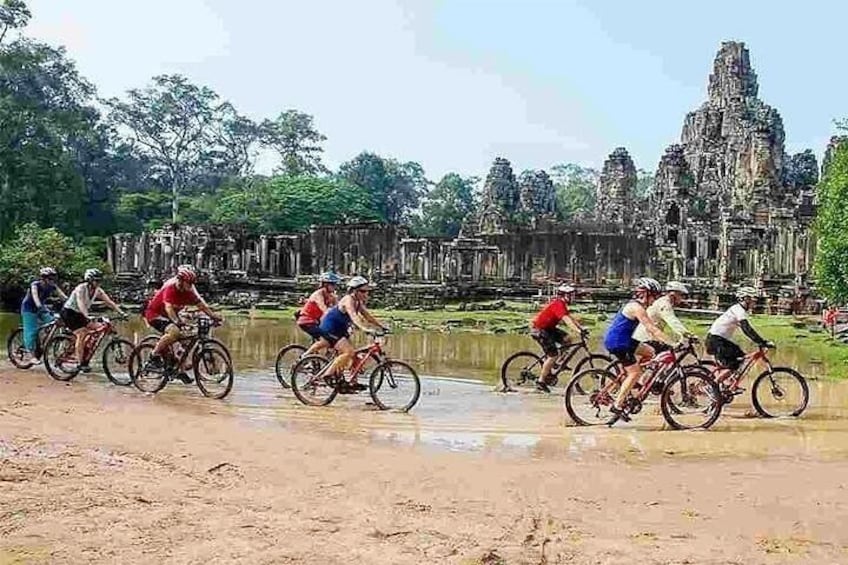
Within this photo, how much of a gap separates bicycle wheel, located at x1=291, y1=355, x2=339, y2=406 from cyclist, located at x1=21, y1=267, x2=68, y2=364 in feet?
15.4

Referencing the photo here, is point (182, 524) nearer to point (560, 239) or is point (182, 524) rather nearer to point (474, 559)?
point (474, 559)

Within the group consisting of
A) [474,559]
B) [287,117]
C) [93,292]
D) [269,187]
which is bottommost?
[474,559]

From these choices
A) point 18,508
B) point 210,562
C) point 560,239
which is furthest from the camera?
point 560,239

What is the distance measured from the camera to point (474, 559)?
18.0 ft

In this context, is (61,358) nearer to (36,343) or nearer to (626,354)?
(36,343)

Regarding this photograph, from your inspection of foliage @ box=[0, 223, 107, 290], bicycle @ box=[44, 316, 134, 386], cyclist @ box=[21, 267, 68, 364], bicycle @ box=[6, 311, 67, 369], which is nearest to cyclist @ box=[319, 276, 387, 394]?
bicycle @ box=[44, 316, 134, 386]

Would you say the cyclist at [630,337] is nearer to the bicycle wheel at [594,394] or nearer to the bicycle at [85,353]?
the bicycle wheel at [594,394]

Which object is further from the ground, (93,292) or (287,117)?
(287,117)

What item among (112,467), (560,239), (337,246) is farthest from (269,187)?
(112,467)

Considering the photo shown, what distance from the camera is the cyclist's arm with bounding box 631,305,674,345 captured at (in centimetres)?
1016

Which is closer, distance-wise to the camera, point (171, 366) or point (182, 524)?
point (182, 524)

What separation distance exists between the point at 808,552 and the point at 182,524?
12.1 ft

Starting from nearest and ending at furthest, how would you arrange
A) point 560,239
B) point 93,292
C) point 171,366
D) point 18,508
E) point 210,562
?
point 210,562
point 18,508
point 171,366
point 93,292
point 560,239

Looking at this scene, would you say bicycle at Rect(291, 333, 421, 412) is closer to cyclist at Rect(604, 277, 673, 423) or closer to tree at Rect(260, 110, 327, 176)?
cyclist at Rect(604, 277, 673, 423)
